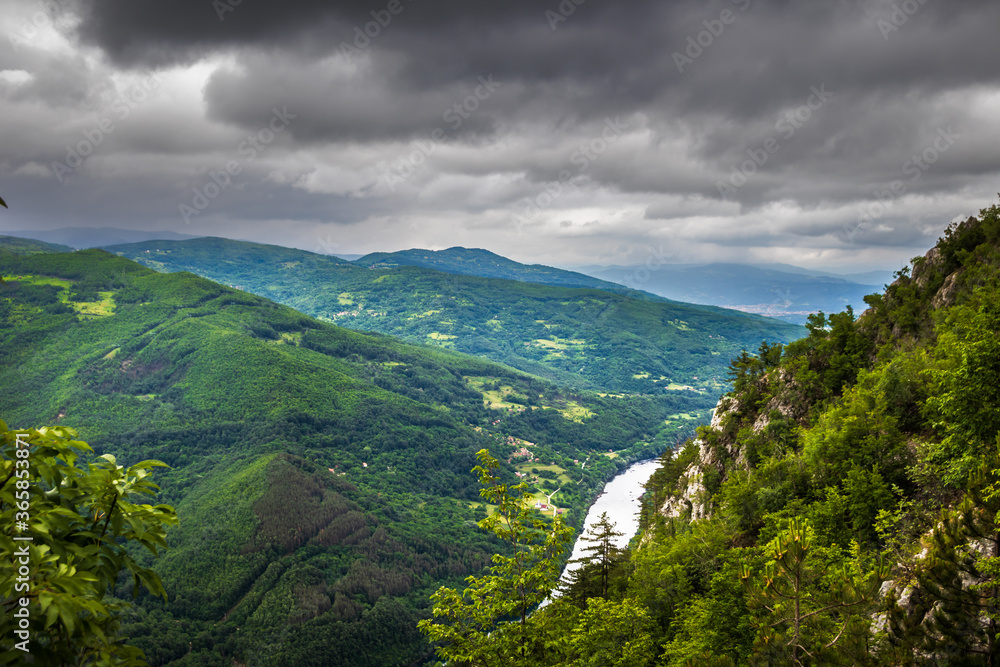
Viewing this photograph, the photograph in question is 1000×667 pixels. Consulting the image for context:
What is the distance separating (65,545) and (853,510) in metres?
25.8

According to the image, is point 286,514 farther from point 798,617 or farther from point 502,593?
point 798,617

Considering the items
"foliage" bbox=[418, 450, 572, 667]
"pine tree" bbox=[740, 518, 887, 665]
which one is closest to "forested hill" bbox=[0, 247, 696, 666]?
"foliage" bbox=[418, 450, 572, 667]

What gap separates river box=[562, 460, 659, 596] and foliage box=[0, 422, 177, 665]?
118 metres

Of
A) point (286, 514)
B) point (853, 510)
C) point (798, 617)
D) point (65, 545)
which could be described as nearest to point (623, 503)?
point (286, 514)

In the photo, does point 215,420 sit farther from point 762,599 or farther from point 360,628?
point 762,599

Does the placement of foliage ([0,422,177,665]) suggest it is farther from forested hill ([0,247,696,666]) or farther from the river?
the river

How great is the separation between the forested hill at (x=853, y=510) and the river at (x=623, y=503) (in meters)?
74.9

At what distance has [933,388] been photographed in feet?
70.2

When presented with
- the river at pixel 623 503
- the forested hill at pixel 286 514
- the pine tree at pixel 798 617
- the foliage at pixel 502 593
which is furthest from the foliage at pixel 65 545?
the river at pixel 623 503

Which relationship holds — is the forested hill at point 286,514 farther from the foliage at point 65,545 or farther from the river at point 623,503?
the foliage at point 65,545

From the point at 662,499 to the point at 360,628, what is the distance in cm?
7419

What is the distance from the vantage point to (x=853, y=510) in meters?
20.7

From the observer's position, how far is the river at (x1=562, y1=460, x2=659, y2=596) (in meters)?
121

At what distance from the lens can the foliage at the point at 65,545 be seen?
14.1 feet
